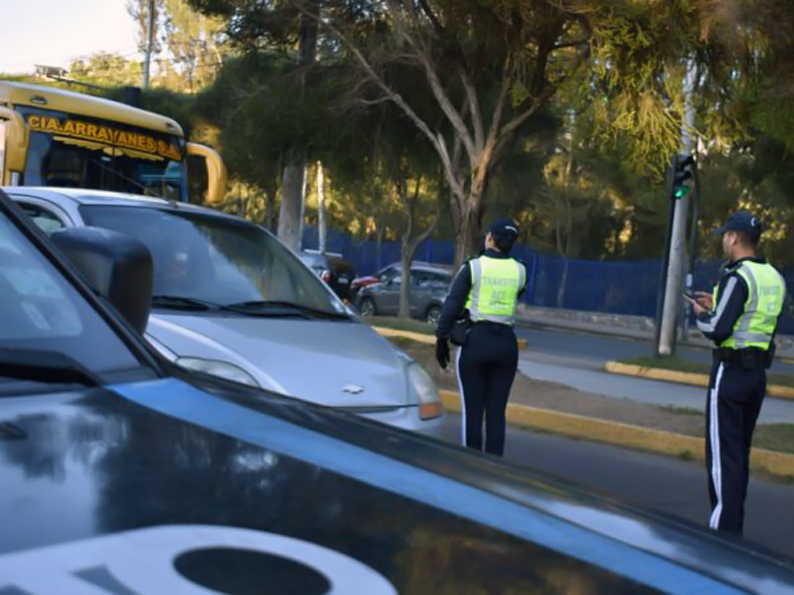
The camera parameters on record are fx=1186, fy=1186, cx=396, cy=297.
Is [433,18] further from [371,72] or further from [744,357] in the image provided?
[744,357]

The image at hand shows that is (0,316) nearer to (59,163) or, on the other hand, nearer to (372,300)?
(59,163)

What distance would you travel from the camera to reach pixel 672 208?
19.4m

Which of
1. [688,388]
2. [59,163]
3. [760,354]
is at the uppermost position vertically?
[59,163]

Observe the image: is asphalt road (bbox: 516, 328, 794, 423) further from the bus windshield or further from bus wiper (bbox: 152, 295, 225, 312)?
bus wiper (bbox: 152, 295, 225, 312)

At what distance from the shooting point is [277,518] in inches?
62.7

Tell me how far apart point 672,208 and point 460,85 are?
162 inches

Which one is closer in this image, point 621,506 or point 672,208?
point 621,506

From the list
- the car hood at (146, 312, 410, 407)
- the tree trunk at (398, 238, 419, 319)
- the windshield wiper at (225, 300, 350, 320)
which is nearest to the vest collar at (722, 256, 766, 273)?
the car hood at (146, 312, 410, 407)

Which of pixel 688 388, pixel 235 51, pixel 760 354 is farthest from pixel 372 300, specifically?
pixel 760 354

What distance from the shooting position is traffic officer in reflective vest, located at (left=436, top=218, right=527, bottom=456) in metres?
7.47

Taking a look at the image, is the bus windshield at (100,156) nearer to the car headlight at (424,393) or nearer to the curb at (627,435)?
the curb at (627,435)

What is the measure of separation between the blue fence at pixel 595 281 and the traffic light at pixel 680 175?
15781mm

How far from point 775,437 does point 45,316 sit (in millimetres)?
9029

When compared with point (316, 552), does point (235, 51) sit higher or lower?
higher
